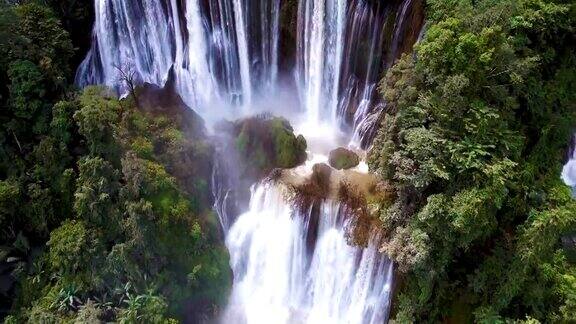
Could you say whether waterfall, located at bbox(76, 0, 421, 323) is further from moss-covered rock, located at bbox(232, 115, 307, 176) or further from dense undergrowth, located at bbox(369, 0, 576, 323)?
dense undergrowth, located at bbox(369, 0, 576, 323)

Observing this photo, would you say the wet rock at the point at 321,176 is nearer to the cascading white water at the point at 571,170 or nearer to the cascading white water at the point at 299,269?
the cascading white water at the point at 299,269

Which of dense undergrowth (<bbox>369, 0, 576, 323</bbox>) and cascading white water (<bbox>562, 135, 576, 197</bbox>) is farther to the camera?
cascading white water (<bbox>562, 135, 576, 197</bbox>)

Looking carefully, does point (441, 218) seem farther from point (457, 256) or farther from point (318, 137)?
point (318, 137)

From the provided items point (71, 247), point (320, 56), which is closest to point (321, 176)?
point (320, 56)

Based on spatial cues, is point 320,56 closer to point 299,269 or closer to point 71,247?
point 299,269

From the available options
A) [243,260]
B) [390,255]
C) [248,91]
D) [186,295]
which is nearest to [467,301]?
[390,255]

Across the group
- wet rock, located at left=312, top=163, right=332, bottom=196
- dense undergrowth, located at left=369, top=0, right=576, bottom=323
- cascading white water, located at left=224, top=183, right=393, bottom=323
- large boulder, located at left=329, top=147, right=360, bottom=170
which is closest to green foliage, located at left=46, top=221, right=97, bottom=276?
cascading white water, located at left=224, top=183, right=393, bottom=323

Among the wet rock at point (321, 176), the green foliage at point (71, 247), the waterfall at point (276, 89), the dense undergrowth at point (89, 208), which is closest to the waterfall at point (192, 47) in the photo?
the waterfall at point (276, 89)
